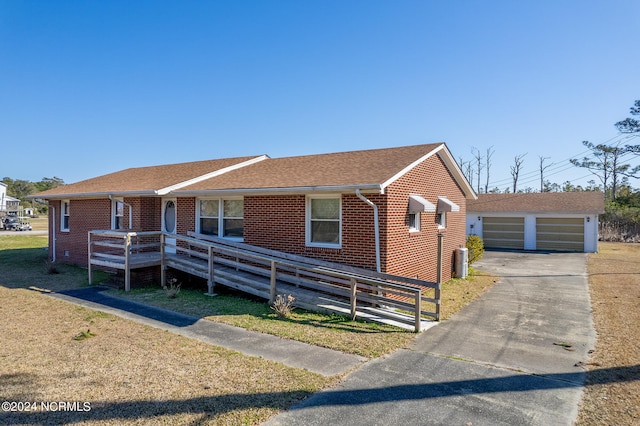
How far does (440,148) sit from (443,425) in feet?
31.4

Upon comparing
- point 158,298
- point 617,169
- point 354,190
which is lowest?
point 158,298

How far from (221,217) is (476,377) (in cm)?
903

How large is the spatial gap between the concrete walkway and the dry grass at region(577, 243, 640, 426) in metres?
2.98

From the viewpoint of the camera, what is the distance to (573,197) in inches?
1027

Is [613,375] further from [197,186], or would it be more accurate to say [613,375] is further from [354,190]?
[197,186]

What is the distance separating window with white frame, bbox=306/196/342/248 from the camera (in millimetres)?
9969

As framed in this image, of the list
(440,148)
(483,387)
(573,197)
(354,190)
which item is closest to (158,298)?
(354,190)

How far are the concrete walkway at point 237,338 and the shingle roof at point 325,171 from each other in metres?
3.92

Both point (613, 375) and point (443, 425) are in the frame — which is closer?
point (443, 425)

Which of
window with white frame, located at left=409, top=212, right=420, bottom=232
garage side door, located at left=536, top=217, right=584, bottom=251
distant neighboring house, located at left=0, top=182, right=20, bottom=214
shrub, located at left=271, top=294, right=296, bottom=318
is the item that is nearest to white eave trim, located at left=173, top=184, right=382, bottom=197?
window with white frame, located at left=409, top=212, right=420, bottom=232

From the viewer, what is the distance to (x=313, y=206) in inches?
408

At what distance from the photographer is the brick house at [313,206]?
9.42 meters

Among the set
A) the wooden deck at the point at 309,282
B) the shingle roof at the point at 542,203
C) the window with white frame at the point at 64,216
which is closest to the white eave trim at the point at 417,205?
the wooden deck at the point at 309,282

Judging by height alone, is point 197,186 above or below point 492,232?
above
